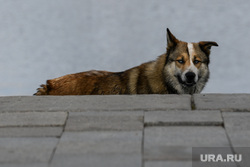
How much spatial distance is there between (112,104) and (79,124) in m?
0.65

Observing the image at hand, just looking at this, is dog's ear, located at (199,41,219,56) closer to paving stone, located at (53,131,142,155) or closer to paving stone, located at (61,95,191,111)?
paving stone, located at (61,95,191,111)

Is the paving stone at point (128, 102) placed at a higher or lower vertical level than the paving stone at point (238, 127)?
higher

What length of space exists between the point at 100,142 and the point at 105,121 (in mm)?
514

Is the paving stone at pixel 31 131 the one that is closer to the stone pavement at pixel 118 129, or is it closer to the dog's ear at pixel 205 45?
the stone pavement at pixel 118 129

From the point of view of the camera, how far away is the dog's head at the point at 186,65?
5918mm

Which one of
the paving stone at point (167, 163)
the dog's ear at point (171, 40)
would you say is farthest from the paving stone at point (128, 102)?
the dog's ear at point (171, 40)

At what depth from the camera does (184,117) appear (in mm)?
4039

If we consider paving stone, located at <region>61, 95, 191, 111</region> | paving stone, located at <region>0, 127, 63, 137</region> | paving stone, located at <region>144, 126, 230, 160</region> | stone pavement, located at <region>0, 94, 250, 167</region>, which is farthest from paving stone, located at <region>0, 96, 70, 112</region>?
paving stone, located at <region>144, 126, 230, 160</region>

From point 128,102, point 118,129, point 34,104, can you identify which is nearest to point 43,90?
point 34,104

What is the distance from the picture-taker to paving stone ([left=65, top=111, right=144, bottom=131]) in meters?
3.85

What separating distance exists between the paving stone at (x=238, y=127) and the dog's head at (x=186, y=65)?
176 cm

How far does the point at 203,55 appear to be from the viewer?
20.1ft

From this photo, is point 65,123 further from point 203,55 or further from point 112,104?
point 203,55

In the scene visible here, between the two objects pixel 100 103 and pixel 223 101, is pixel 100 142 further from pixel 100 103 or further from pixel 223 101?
pixel 223 101
